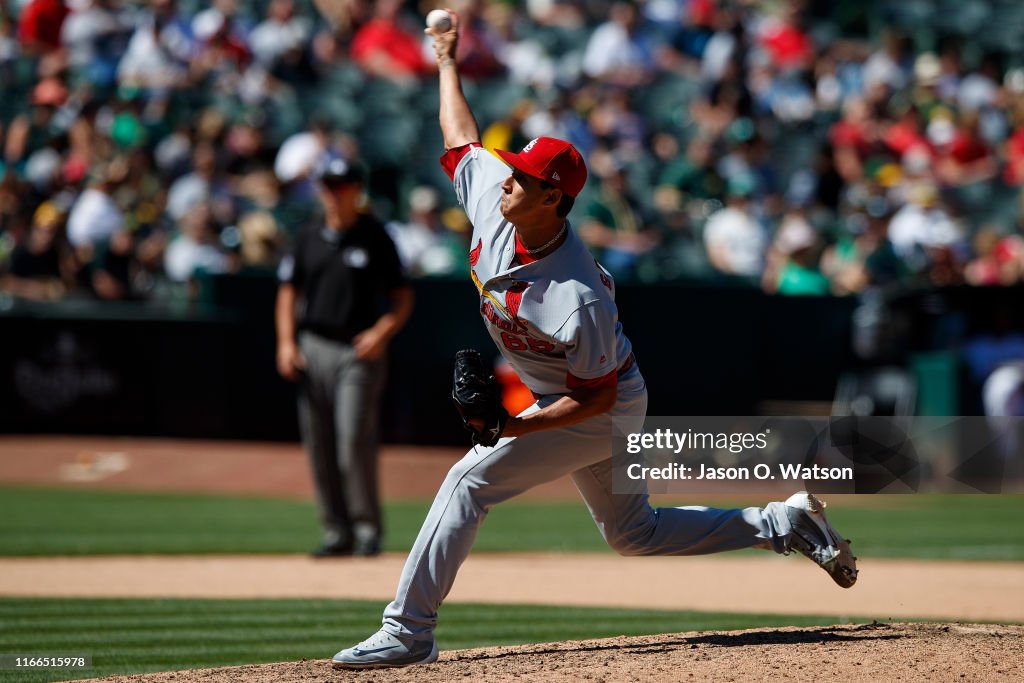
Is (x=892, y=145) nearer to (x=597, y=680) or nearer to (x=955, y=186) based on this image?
(x=955, y=186)

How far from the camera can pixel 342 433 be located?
867 centimetres

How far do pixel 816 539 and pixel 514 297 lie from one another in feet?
5.17

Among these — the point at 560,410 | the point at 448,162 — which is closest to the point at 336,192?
the point at 448,162

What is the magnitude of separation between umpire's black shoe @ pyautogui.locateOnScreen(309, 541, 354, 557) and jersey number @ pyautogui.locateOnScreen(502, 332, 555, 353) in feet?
13.3

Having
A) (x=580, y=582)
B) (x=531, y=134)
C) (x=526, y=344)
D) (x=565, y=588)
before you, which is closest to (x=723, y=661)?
(x=526, y=344)

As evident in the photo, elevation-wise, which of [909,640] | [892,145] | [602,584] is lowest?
[602,584]

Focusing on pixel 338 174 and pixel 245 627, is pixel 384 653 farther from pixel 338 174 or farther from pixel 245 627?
pixel 338 174

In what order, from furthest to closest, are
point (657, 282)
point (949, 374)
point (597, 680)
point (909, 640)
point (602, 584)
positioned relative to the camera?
1. point (657, 282)
2. point (949, 374)
3. point (602, 584)
4. point (909, 640)
5. point (597, 680)

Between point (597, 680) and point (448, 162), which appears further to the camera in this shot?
point (448, 162)

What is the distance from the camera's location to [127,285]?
13.9m

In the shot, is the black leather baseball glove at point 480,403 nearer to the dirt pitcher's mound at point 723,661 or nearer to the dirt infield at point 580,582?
the dirt pitcher's mound at point 723,661

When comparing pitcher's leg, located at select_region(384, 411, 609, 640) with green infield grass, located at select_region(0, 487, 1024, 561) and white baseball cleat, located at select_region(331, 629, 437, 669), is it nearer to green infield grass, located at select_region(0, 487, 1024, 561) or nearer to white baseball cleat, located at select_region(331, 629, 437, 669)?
white baseball cleat, located at select_region(331, 629, 437, 669)

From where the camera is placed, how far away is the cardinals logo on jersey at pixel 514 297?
4809mm

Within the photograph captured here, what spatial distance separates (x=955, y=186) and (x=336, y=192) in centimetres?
876
